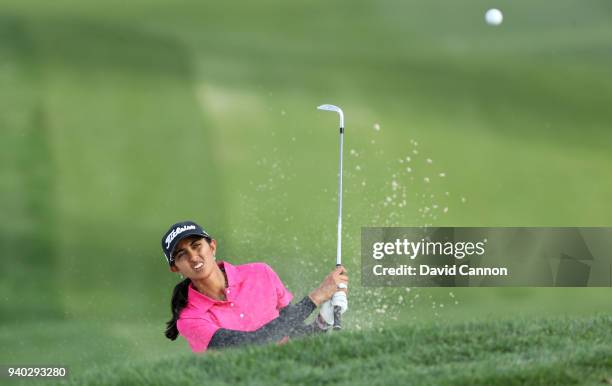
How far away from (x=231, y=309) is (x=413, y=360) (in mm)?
744

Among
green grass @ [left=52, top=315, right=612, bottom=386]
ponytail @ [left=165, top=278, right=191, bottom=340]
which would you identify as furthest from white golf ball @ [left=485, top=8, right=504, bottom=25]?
ponytail @ [left=165, top=278, right=191, bottom=340]

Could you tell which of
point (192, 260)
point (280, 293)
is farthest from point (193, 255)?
point (280, 293)

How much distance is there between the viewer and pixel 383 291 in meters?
6.03

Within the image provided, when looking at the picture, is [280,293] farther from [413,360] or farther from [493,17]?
[493,17]

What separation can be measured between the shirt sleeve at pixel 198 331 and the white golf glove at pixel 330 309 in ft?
1.47

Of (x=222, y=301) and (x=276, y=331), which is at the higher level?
(x=222, y=301)

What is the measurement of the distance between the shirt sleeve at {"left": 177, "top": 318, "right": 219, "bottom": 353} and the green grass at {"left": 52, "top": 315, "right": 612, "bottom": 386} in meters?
0.11

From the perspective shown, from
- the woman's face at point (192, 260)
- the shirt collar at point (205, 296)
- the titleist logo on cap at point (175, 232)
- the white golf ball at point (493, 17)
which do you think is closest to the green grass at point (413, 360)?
the shirt collar at point (205, 296)

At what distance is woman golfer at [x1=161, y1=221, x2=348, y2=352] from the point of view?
4.97 meters

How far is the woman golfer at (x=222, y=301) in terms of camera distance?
4973mm

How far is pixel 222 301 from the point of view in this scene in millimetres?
5000

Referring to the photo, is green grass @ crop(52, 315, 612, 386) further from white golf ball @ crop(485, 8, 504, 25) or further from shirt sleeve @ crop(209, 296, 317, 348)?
white golf ball @ crop(485, 8, 504, 25)

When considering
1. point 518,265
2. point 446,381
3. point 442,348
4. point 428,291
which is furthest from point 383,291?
point 446,381

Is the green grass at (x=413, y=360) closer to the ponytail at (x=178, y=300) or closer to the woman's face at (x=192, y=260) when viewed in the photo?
the ponytail at (x=178, y=300)
